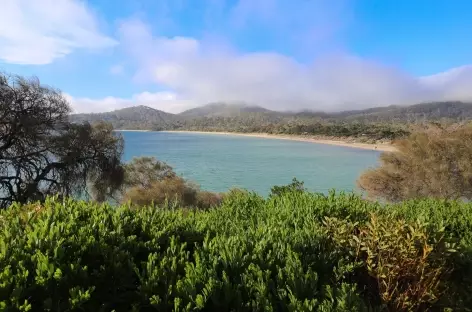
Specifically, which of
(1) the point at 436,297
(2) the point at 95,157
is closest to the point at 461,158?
(2) the point at 95,157

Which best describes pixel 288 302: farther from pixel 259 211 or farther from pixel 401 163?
pixel 401 163

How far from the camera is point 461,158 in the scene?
22172 mm

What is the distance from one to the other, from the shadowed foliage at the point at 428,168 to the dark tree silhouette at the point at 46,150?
57.3ft

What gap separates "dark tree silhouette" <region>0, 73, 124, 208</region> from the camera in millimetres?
15023

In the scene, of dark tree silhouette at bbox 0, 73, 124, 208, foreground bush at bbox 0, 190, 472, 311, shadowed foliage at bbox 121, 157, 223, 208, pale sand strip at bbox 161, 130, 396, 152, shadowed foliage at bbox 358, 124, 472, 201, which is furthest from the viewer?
pale sand strip at bbox 161, 130, 396, 152

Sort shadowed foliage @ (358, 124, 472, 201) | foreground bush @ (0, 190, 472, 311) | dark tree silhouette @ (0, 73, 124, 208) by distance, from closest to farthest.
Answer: foreground bush @ (0, 190, 472, 311), dark tree silhouette @ (0, 73, 124, 208), shadowed foliage @ (358, 124, 472, 201)

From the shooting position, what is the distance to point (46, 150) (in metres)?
16.3

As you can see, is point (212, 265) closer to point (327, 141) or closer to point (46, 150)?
point (46, 150)

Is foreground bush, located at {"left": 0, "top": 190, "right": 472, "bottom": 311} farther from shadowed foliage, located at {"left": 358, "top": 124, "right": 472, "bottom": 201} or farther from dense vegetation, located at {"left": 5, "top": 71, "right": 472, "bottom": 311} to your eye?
shadowed foliage, located at {"left": 358, "top": 124, "right": 472, "bottom": 201}

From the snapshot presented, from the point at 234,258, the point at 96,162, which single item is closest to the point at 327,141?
the point at 96,162

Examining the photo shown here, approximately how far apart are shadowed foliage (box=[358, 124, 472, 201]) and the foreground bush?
19383 mm

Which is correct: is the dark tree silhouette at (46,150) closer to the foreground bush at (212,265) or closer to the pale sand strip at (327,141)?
the foreground bush at (212,265)

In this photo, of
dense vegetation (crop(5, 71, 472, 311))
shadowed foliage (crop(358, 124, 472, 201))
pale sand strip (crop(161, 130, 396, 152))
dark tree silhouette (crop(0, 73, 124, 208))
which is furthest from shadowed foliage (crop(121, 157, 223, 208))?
pale sand strip (crop(161, 130, 396, 152))

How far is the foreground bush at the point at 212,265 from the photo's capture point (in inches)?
95.0
